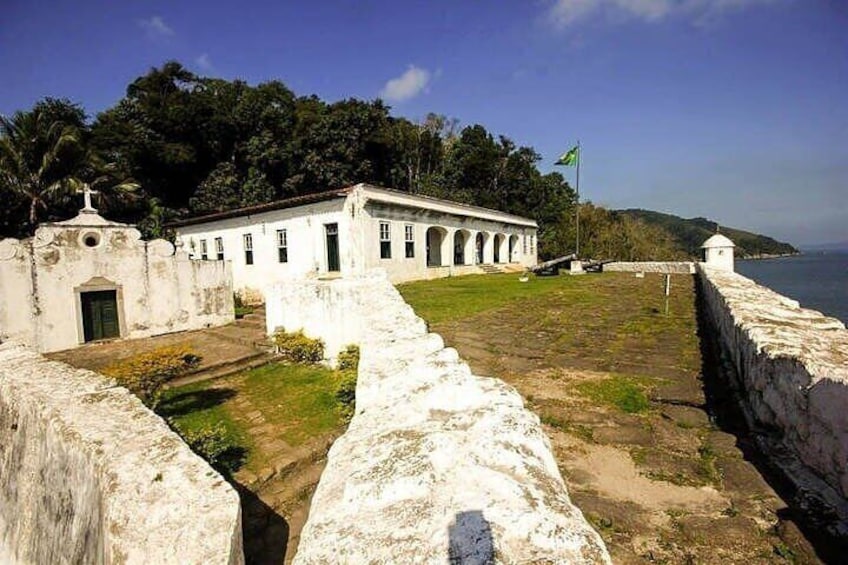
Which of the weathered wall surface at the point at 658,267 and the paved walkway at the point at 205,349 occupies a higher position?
the weathered wall surface at the point at 658,267

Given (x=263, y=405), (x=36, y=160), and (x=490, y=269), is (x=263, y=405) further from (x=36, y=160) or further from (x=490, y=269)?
(x=36, y=160)

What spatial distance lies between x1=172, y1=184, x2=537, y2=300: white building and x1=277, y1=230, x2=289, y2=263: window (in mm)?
47

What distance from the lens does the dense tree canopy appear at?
2109 cm

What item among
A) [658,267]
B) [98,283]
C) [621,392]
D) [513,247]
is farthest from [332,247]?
[658,267]

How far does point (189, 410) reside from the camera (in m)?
7.00

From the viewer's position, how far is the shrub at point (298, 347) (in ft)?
27.4

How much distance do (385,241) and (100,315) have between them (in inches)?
407

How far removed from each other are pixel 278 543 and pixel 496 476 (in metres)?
2.74

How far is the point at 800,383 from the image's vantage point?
2426mm

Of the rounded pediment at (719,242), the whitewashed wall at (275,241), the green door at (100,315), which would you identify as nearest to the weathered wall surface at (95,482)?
the green door at (100,315)

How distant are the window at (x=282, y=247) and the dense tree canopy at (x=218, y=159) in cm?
1095

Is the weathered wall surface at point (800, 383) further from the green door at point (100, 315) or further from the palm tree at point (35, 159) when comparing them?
the palm tree at point (35, 159)

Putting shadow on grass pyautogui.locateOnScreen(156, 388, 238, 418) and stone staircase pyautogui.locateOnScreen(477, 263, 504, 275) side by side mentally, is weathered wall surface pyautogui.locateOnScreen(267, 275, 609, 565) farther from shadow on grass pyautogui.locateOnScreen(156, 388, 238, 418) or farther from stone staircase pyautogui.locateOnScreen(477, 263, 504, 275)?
stone staircase pyautogui.locateOnScreen(477, 263, 504, 275)

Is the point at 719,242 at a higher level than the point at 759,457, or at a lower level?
higher
